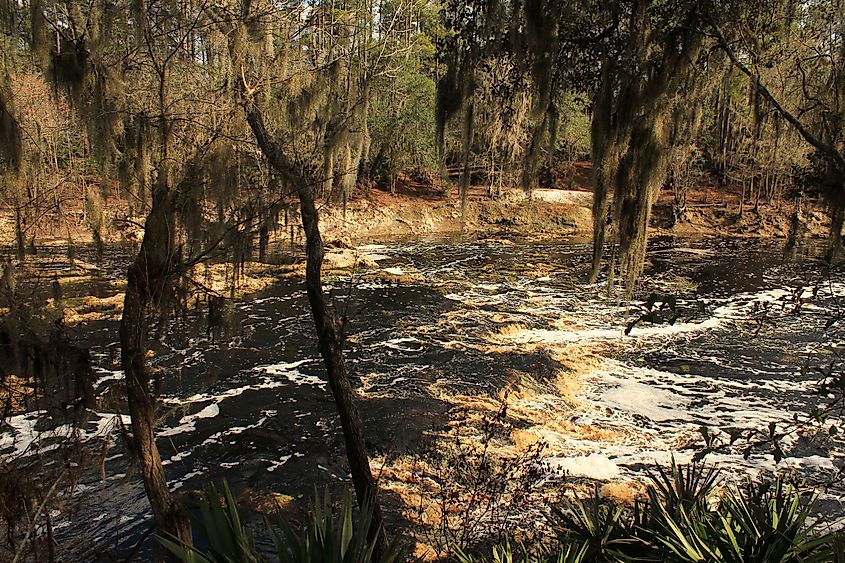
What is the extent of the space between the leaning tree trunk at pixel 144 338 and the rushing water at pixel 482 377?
5.02ft

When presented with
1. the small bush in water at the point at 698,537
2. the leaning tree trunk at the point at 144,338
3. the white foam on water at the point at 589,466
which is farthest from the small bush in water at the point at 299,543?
the white foam on water at the point at 589,466

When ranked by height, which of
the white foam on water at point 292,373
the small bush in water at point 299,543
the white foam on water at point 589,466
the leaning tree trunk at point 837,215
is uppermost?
the leaning tree trunk at point 837,215

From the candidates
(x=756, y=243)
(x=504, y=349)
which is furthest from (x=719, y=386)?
(x=756, y=243)

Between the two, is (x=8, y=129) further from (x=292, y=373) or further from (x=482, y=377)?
(x=482, y=377)

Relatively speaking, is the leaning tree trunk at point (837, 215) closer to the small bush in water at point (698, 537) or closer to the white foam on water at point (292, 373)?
the small bush in water at point (698, 537)

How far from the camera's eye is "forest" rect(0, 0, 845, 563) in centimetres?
388

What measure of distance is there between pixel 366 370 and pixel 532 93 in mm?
5898

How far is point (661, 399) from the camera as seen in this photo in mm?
8750

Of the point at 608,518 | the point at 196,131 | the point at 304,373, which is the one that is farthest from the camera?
the point at 304,373

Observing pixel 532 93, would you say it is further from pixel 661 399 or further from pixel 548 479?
pixel 661 399

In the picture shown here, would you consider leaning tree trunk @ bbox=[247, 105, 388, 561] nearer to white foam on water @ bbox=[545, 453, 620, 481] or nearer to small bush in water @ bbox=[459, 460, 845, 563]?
small bush in water @ bbox=[459, 460, 845, 563]

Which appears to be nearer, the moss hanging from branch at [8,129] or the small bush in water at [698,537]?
the small bush in water at [698,537]

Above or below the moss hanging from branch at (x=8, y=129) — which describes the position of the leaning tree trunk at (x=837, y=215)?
below

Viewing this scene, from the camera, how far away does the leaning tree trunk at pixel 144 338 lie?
4324 mm
